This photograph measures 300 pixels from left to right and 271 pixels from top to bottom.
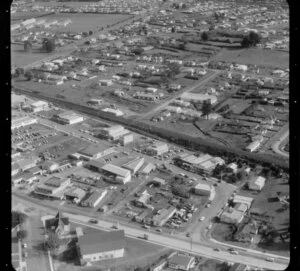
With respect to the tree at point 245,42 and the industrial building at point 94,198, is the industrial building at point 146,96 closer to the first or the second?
the industrial building at point 94,198

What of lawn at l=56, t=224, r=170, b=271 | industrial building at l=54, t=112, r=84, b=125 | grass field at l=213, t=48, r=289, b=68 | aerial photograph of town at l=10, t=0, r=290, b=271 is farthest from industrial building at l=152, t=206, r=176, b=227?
grass field at l=213, t=48, r=289, b=68

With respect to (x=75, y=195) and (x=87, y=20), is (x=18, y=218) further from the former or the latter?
(x=87, y=20)

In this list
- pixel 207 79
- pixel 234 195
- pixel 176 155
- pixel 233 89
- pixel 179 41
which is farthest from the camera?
pixel 179 41

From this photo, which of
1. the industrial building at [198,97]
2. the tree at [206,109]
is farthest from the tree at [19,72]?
the tree at [206,109]

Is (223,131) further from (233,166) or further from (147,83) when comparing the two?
(147,83)

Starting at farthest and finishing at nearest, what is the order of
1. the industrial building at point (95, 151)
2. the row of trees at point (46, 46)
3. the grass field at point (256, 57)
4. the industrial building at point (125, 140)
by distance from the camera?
1. the row of trees at point (46, 46)
2. the grass field at point (256, 57)
3. the industrial building at point (125, 140)
4. the industrial building at point (95, 151)

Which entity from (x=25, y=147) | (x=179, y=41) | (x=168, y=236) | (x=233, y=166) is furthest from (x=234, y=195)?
(x=179, y=41)

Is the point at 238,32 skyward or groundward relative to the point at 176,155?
skyward
